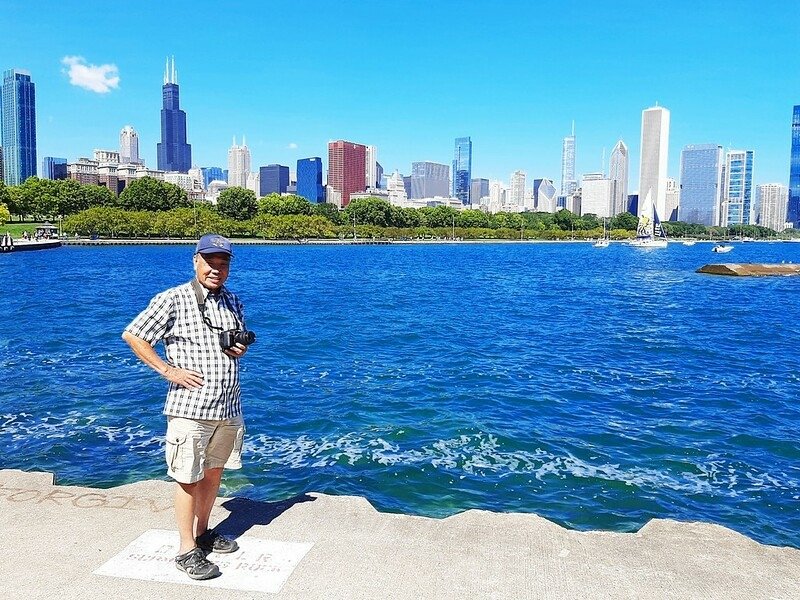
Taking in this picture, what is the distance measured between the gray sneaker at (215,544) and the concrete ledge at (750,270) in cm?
6664

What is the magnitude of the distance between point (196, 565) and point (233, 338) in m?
1.64

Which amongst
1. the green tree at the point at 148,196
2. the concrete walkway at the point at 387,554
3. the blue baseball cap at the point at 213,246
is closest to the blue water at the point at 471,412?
the concrete walkway at the point at 387,554

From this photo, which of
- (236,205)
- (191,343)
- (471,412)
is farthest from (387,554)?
(236,205)

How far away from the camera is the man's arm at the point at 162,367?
4.93 metres

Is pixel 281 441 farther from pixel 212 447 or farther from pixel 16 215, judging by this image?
pixel 16 215

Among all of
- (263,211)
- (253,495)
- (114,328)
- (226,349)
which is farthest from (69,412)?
(263,211)

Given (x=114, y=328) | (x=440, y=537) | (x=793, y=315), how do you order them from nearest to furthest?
(x=440, y=537), (x=114, y=328), (x=793, y=315)

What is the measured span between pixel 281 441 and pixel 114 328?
16.5 metres

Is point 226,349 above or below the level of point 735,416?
above

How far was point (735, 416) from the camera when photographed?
13727 mm

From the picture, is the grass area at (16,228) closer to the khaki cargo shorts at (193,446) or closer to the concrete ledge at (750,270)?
the concrete ledge at (750,270)

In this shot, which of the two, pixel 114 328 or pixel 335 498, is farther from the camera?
pixel 114 328

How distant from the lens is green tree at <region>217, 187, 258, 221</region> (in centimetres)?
16988

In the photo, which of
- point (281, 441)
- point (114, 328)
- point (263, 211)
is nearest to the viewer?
point (281, 441)
